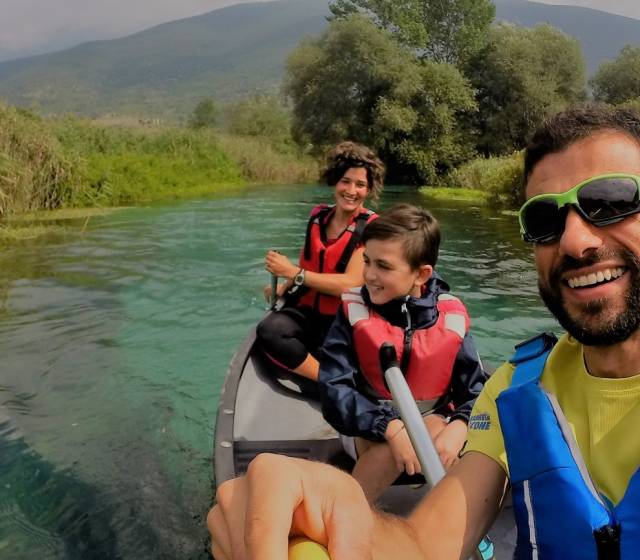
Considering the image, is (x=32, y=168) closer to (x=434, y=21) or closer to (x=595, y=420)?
(x=595, y=420)

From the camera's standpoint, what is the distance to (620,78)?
3166cm

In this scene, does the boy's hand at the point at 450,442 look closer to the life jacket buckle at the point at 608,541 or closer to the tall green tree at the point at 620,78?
the life jacket buckle at the point at 608,541

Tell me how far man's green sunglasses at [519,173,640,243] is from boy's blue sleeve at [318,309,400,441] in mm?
1128

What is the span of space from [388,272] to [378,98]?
81.3 feet

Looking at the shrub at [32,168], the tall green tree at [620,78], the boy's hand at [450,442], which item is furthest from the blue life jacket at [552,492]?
the tall green tree at [620,78]

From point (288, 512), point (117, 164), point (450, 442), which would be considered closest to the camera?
point (288, 512)

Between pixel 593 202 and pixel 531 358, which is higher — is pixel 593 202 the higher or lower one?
the higher one

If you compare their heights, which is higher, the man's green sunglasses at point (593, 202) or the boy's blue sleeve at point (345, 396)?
the man's green sunglasses at point (593, 202)

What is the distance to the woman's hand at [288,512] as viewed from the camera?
87cm

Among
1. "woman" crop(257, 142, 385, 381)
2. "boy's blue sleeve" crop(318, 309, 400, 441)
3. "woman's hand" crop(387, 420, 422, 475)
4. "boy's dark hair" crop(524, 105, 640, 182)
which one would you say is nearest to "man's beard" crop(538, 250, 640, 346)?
"boy's dark hair" crop(524, 105, 640, 182)

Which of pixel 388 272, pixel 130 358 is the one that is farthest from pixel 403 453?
pixel 130 358

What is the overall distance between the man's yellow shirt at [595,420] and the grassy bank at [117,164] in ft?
32.6

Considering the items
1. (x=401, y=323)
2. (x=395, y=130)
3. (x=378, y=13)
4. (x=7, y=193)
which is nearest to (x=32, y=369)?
(x=401, y=323)

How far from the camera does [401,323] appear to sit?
2436 millimetres
